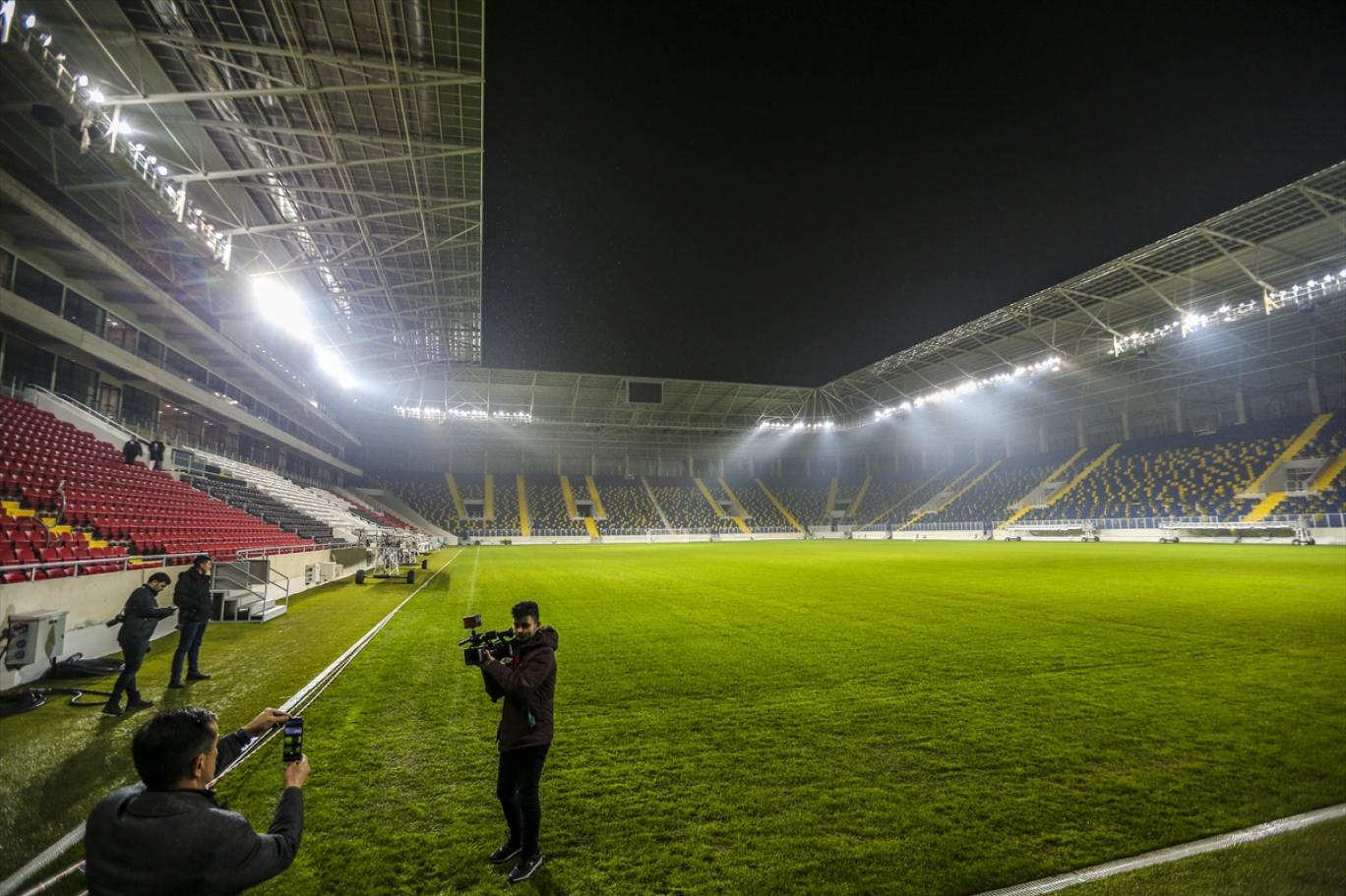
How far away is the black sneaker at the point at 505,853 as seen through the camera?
11.2 feet

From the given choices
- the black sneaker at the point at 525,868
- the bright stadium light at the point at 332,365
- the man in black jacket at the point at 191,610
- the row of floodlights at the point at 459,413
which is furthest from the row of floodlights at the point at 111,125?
the row of floodlights at the point at 459,413

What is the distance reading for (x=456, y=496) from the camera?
182 ft

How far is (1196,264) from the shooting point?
1101 inches

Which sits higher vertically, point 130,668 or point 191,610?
point 191,610

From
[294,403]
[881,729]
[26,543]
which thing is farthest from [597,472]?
[881,729]

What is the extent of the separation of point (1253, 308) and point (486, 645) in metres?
36.1

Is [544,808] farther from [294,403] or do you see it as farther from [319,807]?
[294,403]

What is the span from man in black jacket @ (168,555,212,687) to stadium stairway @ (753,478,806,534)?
189ft

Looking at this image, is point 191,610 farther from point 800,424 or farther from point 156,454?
point 800,424

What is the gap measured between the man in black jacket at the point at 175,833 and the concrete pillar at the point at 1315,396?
55687mm

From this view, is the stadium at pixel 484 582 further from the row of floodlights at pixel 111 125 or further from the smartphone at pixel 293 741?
the smartphone at pixel 293 741

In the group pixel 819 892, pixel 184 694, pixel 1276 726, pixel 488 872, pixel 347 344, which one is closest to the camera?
pixel 819 892

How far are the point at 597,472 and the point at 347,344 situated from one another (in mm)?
35447

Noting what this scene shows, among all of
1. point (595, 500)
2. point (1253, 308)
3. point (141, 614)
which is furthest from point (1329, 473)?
point (595, 500)
